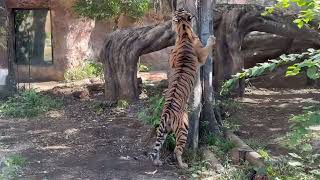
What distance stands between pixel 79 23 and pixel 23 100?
5089mm

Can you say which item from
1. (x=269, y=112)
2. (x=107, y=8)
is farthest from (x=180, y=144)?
(x=107, y=8)

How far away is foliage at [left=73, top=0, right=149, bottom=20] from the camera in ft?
44.2

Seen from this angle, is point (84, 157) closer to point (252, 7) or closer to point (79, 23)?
point (252, 7)

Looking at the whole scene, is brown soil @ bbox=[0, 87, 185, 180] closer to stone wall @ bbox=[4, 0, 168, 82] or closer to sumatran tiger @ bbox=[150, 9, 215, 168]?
sumatran tiger @ bbox=[150, 9, 215, 168]

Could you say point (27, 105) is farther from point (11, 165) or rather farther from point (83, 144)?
point (11, 165)

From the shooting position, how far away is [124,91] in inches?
410

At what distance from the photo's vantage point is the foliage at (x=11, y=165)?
19.4ft

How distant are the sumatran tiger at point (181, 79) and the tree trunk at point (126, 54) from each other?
121 inches

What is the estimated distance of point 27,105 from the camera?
10.2 m

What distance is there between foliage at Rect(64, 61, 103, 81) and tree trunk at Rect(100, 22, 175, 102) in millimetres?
3806

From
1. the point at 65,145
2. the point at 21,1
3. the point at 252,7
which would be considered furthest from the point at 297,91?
the point at 21,1

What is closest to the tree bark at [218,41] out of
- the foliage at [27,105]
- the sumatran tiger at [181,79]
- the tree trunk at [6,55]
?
the foliage at [27,105]

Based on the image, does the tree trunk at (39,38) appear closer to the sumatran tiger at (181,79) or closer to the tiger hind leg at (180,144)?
the sumatran tiger at (181,79)

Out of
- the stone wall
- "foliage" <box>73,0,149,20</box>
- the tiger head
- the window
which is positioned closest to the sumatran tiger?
the tiger head
